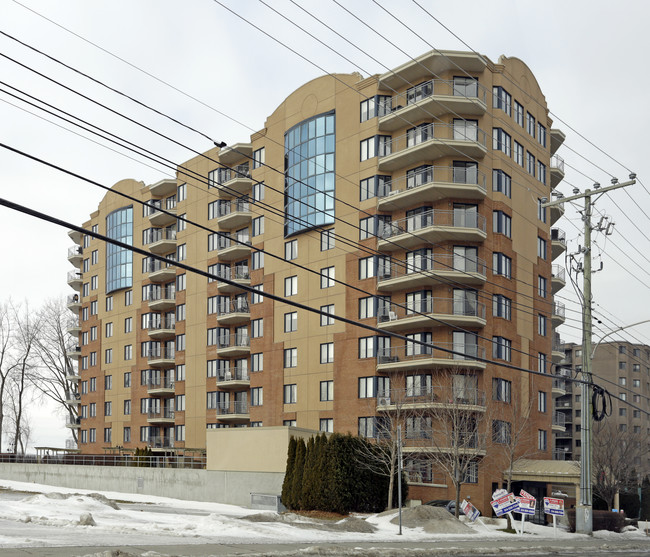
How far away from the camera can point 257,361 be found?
63.8m

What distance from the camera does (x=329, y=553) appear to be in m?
21.7

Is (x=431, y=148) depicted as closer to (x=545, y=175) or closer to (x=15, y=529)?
(x=545, y=175)

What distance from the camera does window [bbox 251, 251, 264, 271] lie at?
212ft

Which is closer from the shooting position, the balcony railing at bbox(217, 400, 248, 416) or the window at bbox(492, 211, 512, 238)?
the window at bbox(492, 211, 512, 238)

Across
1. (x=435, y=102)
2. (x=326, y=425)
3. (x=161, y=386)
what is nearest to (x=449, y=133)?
(x=435, y=102)

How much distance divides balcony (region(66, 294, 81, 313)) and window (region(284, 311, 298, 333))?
134ft

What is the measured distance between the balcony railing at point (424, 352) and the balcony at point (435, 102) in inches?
592

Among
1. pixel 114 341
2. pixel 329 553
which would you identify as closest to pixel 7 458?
pixel 114 341

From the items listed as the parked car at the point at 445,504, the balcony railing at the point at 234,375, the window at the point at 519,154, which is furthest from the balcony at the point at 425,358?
the balcony railing at the point at 234,375

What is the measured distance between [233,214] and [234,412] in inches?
654

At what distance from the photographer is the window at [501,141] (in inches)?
2072

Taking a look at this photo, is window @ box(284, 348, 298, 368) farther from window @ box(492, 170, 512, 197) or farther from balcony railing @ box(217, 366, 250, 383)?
window @ box(492, 170, 512, 197)

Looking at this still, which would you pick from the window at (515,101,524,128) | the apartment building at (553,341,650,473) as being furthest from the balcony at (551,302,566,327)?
the apartment building at (553,341,650,473)

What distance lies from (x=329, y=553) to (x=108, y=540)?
6085mm
